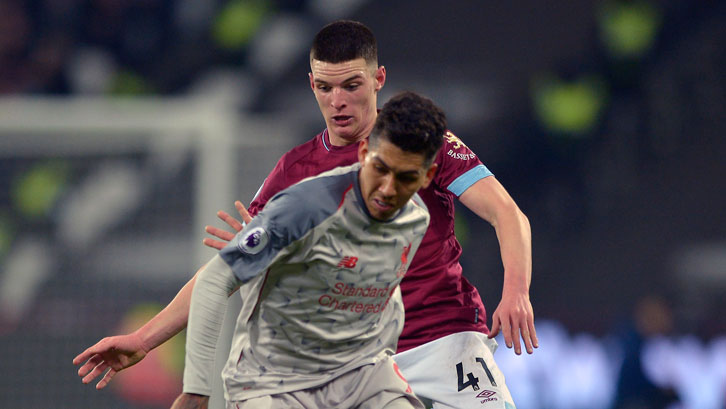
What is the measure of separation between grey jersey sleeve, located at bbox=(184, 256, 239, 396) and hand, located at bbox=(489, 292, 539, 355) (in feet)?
2.80

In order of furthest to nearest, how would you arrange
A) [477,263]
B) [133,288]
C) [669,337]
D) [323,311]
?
[477,263], [669,337], [133,288], [323,311]

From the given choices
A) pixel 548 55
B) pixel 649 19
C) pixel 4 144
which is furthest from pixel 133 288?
pixel 649 19

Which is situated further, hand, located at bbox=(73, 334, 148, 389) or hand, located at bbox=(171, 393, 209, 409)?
hand, located at bbox=(73, 334, 148, 389)

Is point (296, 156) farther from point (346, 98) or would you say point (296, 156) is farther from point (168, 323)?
point (168, 323)

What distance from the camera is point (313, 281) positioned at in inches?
107

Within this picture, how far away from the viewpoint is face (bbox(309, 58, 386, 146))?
3254 mm

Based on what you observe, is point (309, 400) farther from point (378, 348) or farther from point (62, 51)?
point (62, 51)

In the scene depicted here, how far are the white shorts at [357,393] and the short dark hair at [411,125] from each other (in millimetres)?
639

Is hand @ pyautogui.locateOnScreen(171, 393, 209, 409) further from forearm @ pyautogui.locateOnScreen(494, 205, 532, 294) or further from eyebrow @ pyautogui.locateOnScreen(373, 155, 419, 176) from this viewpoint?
forearm @ pyautogui.locateOnScreen(494, 205, 532, 294)

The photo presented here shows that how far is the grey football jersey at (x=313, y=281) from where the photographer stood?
261 centimetres

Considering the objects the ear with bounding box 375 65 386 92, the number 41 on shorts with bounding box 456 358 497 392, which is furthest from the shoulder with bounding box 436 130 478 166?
the number 41 on shorts with bounding box 456 358 497 392

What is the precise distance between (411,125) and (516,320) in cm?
72

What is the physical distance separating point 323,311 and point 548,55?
30.3 ft

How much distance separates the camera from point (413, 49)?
1136cm
